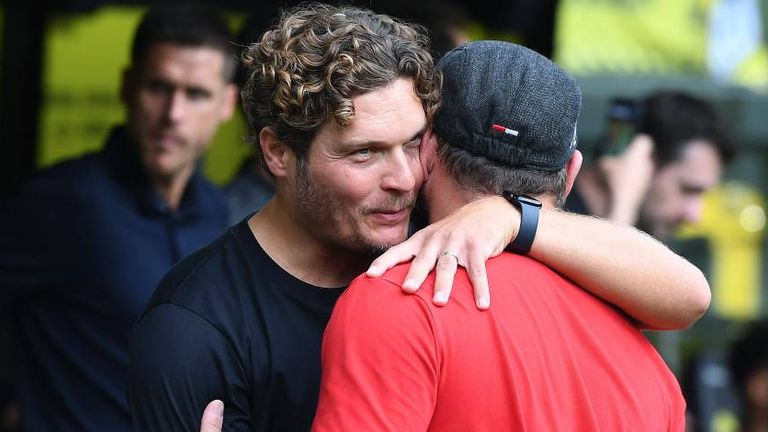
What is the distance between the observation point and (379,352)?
187cm

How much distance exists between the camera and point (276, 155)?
2385mm

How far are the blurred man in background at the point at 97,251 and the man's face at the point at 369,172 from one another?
1293 millimetres

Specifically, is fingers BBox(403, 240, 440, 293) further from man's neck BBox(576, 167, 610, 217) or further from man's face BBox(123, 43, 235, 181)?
man's neck BBox(576, 167, 610, 217)

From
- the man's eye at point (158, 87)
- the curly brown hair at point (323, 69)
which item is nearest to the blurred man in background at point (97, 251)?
the man's eye at point (158, 87)

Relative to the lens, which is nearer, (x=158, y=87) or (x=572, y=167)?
(x=572, y=167)

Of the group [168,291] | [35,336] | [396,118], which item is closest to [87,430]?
[35,336]

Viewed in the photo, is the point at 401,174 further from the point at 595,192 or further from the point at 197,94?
the point at 595,192

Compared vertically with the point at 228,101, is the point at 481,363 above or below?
above

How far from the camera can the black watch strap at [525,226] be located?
2.13m

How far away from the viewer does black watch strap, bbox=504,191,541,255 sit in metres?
2.13

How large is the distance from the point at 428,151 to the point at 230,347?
0.49m

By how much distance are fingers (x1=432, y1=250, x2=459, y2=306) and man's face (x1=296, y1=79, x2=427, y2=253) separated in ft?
0.81

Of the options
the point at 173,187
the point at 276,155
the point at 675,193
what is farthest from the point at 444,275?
the point at 675,193

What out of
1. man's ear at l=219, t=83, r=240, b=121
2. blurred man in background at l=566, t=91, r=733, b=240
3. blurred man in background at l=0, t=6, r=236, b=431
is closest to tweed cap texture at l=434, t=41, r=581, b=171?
blurred man in background at l=0, t=6, r=236, b=431
